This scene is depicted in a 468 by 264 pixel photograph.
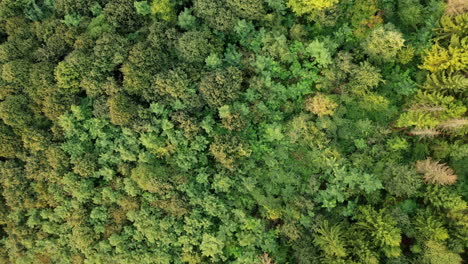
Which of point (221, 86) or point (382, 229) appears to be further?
point (221, 86)

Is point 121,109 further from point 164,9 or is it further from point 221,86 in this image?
point 164,9

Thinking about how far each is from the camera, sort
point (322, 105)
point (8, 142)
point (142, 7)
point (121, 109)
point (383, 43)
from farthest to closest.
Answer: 1. point (142, 7)
2. point (8, 142)
3. point (121, 109)
4. point (322, 105)
5. point (383, 43)

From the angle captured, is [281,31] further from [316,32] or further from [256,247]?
[256,247]

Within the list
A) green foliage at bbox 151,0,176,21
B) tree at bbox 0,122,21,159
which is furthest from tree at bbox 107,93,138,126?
tree at bbox 0,122,21,159

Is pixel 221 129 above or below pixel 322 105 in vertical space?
below

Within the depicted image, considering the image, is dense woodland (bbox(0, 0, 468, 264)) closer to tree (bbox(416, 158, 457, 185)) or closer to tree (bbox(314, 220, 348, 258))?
tree (bbox(314, 220, 348, 258))

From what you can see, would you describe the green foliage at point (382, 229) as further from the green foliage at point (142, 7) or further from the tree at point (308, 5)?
the green foliage at point (142, 7)

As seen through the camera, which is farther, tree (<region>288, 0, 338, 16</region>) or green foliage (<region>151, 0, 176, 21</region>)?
green foliage (<region>151, 0, 176, 21</region>)

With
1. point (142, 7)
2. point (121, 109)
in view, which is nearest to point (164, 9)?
point (142, 7)
